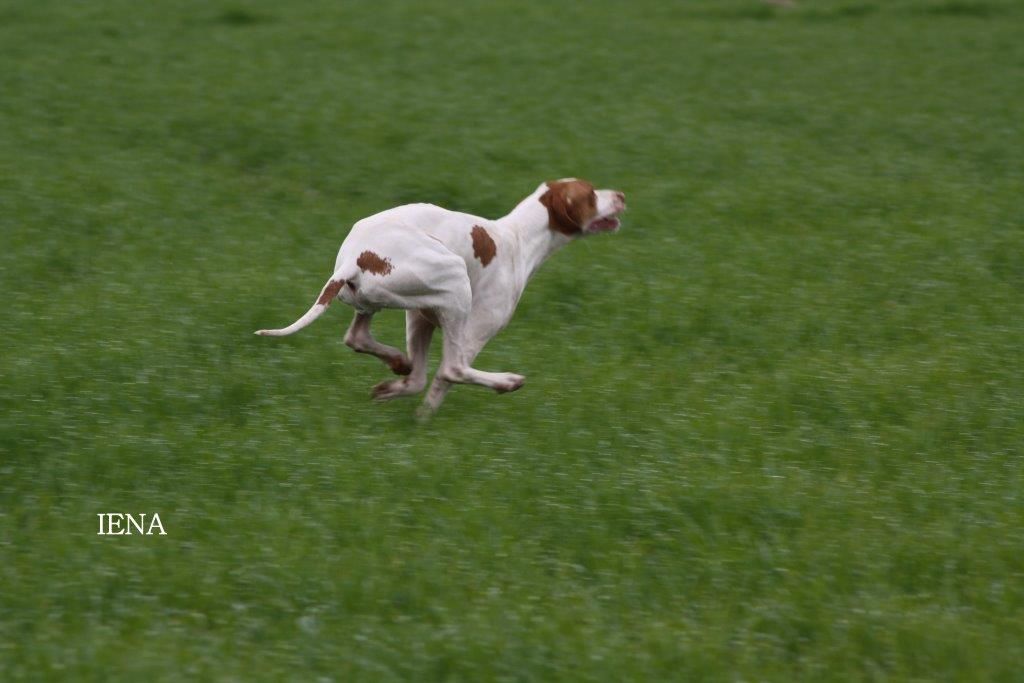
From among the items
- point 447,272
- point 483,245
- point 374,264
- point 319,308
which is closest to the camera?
point 319,308

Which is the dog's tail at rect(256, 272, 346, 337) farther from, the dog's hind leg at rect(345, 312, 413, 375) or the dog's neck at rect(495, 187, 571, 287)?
the dog's neck at rect(495, 187, 571, 287)

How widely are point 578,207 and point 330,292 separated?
156 centimetres

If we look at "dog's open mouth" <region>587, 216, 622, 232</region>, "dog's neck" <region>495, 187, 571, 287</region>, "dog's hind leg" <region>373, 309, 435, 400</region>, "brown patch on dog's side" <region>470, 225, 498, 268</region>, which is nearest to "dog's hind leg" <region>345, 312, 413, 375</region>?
"dog's hind leg" <region>373, 309, 435, 400</region>

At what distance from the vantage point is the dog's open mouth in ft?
24.2

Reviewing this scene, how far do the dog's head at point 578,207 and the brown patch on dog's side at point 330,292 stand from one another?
1.40 m

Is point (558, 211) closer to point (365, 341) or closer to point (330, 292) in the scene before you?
point (365, 341)

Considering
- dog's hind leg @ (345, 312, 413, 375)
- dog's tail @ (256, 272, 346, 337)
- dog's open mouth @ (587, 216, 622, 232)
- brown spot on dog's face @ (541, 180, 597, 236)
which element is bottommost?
dog's hind leg @ (345, 312, 413, 375)

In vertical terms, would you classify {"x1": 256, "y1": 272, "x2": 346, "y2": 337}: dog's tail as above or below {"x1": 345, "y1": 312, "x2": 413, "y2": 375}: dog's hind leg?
above

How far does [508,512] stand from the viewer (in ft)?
19.3

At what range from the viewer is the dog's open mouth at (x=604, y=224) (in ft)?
24.2

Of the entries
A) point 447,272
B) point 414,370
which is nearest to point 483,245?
point 447,272

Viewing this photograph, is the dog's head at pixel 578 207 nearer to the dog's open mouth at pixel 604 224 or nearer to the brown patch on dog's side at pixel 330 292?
the dog's open mouth at pixel 604 224

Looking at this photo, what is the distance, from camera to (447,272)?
6668 mm

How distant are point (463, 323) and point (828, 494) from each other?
198 centimetres
